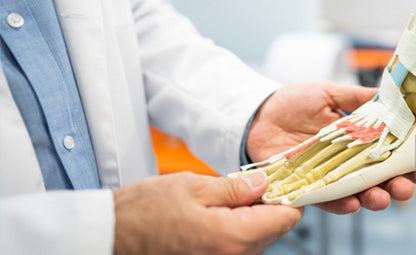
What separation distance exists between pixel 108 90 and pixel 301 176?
315mm

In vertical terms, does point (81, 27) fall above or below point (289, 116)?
above

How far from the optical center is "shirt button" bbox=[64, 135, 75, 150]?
563mm

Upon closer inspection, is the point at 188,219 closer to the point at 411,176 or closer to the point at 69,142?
the point at 69,142

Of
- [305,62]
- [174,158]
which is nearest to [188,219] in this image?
[174,158]

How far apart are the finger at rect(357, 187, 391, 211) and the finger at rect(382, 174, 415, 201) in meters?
0.01

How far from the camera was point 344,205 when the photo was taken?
0.58 meters

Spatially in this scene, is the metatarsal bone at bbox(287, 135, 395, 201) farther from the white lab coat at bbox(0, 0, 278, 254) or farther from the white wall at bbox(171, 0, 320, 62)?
the white wall at bbox(171, 0, 320, 62)

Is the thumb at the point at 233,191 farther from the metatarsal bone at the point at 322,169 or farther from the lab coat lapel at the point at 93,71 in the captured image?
the lab coat lapel at the point at 93,71

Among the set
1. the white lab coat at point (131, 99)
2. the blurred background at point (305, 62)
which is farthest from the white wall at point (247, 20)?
the white lab coat at point (131, 99)

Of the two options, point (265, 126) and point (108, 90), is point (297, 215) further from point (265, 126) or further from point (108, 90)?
point (108, 90)

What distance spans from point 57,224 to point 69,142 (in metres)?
0.18

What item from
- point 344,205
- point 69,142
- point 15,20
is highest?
point 15,20

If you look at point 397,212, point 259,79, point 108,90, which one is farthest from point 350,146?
point 397,212

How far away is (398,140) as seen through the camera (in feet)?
1.95
